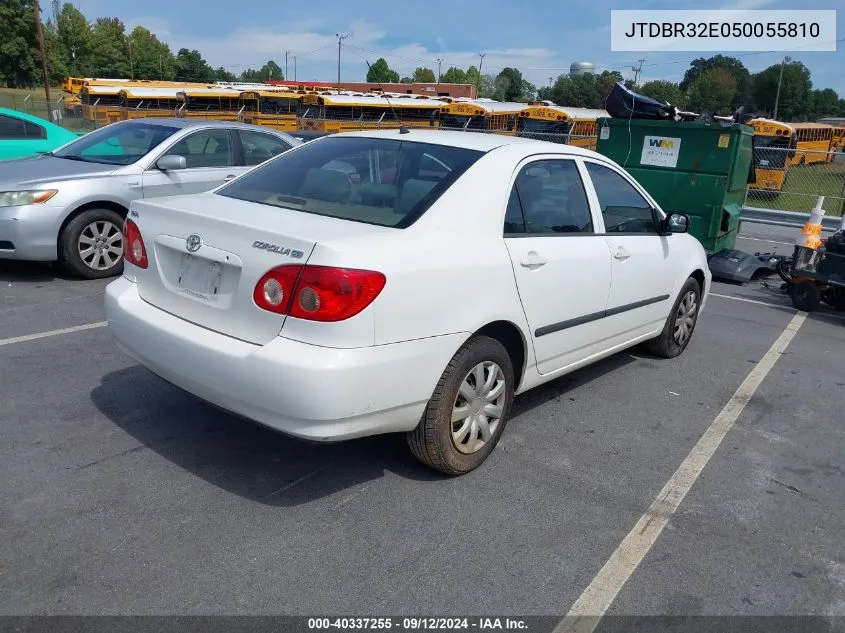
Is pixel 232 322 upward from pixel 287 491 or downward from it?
upward

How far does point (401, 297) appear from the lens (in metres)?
3.07

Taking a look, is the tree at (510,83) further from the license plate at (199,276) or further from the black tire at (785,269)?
the license plate at (199,276)

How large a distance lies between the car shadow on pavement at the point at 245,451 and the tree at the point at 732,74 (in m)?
92.3

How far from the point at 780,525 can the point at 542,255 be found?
5.67ft

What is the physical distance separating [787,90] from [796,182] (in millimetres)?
79286

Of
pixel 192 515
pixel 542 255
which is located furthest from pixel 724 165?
pixel 192 515

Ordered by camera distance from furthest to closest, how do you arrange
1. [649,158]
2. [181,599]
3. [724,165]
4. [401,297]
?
[649,158]
[724,165]
[401,297]
[181,599]

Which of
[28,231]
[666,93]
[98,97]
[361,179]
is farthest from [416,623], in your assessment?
[666,93]

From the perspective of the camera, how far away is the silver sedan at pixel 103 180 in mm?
6578

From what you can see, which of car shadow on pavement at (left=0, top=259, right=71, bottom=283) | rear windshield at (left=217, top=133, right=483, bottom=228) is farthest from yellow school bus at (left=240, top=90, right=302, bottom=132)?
rear windshield at (left=217, top=133, right=483, bottom=228)

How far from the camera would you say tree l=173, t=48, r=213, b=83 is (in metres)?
107

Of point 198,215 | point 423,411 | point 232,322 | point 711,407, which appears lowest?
point 711,407

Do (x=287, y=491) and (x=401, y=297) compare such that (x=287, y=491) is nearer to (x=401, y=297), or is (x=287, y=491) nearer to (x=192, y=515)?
(x=192, y=515)

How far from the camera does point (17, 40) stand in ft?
237
